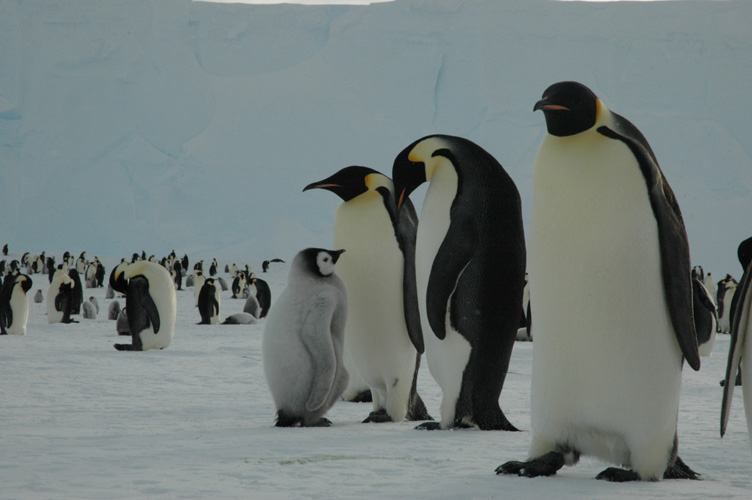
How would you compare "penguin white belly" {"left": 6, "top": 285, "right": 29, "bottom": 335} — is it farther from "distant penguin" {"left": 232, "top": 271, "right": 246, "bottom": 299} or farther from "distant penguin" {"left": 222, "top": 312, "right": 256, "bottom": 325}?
"distant penguin" {"left": 232, "top": 271, "right": 246, "bottom": 299}

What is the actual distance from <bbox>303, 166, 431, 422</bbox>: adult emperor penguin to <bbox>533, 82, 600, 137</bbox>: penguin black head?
5.49 feet

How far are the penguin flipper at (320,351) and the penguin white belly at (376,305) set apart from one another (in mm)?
412

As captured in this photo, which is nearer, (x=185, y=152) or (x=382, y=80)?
(x=185, y=152)

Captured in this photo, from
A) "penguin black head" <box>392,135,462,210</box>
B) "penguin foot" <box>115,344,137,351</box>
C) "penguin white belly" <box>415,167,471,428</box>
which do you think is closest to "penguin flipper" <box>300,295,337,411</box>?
"penguin white belly" <box>415,167,471,428</box>

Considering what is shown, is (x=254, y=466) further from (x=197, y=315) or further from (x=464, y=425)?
(x=197, y=315)

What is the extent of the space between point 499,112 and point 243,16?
40.9ft

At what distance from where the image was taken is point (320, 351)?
3604 millimetres

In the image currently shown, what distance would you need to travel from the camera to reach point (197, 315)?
43.0 feet

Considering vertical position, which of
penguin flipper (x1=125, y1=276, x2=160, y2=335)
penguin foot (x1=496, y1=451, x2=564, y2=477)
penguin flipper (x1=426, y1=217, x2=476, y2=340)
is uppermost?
penguin flipper (x1=426, y1=217, x2=476, y2=340)

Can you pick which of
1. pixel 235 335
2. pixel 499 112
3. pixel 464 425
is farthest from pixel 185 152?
pixel 464 425

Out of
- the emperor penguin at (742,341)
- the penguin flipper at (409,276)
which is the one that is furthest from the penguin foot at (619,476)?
the penguin flipper at (409,276)

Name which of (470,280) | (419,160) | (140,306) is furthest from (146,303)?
(470,280)

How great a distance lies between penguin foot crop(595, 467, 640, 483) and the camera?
222 centimetres

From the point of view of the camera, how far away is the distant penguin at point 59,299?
1082 centimetres
